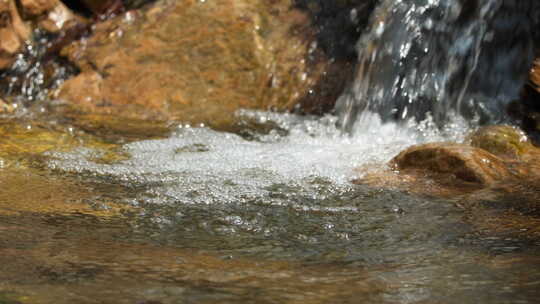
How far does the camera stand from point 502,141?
443 cm

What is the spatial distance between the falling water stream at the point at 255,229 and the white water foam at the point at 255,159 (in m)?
0.01

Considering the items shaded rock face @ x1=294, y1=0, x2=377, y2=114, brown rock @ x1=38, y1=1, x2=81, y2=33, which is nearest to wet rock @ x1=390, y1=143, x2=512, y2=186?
shaded rock face @ x1=294, y1=0, x2=377, y2=114

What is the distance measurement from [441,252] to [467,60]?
309 cm

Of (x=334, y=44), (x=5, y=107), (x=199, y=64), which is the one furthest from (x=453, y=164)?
(x=5, y=107)

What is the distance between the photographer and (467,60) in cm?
539

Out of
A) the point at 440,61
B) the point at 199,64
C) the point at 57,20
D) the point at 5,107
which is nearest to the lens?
the point at 440,61

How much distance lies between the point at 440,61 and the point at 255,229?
10.1ft

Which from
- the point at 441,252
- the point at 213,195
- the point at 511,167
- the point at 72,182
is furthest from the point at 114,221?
the point at 511,167

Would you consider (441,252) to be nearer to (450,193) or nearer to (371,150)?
(450,193)

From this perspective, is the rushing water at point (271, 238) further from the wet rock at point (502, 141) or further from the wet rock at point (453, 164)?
the wet rock at point (502, 141)

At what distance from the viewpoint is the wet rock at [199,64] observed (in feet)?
20.5

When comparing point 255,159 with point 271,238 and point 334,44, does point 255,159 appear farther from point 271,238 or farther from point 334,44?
point 334,44

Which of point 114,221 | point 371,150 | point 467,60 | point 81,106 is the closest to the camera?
point 114,221

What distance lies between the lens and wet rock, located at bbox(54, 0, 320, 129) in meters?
6.26
